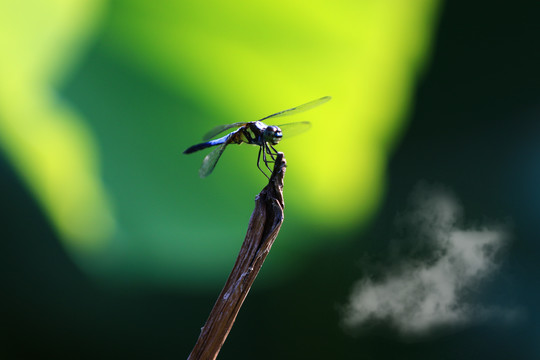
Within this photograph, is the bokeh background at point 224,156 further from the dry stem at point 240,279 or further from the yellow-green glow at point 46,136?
the dry stem at point 240,279

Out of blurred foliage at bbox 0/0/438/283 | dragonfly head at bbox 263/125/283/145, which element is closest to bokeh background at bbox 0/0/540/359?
blurred foliage at bbox 0/0/438/283

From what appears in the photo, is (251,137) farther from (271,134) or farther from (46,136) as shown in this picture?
(46,136)

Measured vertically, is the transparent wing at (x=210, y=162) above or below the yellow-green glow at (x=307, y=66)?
below

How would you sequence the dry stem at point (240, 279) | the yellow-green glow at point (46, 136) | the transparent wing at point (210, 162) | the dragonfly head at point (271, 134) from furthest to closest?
1. the yellow-green glow at point (46, 136)
2. the transparent wing at point (210, 162)
3. the dragonfly head at point (271, 134)
4. the dry stem at point (240, 279)

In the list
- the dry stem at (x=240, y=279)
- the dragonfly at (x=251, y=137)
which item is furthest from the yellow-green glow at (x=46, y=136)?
the dry stem at (x=240, y=279)

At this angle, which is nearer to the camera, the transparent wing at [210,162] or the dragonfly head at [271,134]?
the dragonfly head at [271,134]

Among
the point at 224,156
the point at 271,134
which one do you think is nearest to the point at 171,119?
the point at 224,156

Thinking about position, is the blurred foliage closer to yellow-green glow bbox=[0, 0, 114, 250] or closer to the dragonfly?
yellow-green glow bbox=[0, 0, 114, 250]
